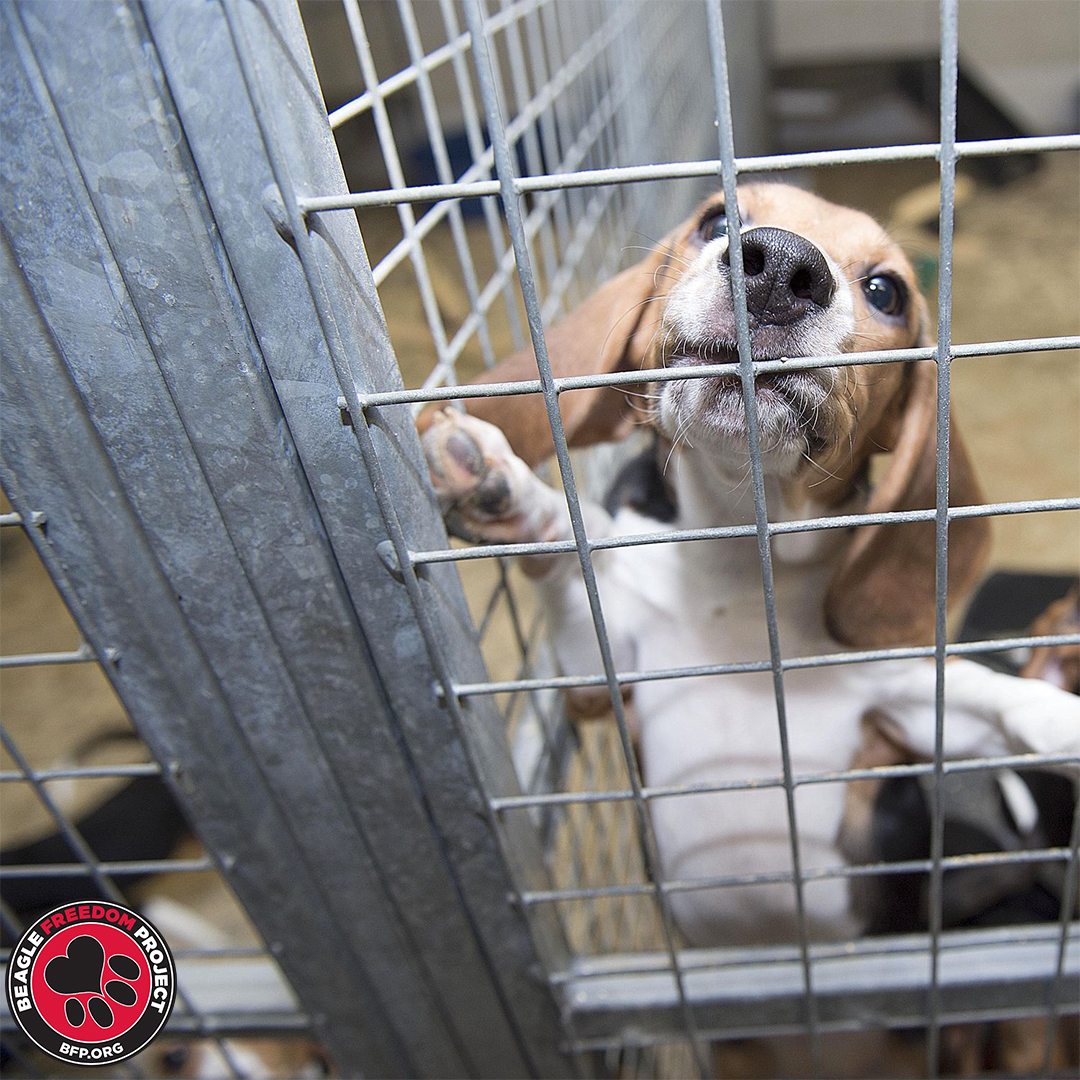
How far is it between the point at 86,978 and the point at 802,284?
63 centimetres

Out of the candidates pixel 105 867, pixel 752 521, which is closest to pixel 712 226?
pixel 752 521

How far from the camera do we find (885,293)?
781mm


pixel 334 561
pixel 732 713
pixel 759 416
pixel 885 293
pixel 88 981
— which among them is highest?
pixel 885 293

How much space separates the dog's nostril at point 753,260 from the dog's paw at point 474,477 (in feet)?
0.73

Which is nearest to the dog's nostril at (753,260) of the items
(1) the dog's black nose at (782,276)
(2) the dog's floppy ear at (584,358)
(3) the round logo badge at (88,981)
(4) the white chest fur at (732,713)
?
(1) the dog's black nose at (782,276)

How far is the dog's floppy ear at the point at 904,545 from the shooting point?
771mm

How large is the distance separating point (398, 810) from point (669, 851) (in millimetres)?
408

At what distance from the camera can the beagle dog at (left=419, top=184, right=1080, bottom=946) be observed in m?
0.63

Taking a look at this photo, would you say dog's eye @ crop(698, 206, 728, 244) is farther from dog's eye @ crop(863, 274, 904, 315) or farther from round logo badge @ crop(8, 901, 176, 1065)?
round logo badge @ crop(8, 901, 176, 1065)

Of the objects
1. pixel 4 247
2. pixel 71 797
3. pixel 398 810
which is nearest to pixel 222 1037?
pixel 398 810

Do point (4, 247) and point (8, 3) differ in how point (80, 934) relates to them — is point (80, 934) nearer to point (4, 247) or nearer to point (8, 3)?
point (4, 247)

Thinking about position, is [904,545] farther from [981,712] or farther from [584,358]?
[584,358]

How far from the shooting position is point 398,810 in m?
0.68

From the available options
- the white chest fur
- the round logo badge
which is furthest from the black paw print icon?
the white chest fur
